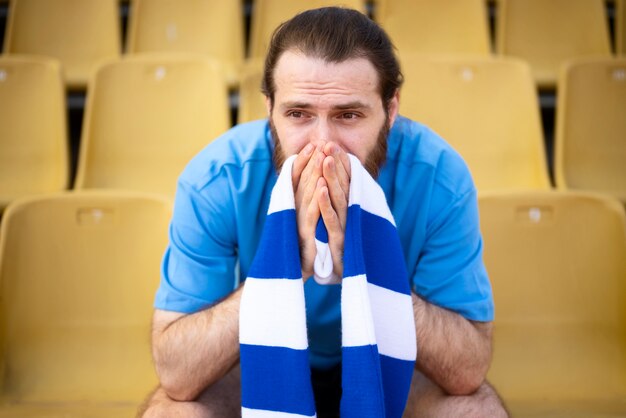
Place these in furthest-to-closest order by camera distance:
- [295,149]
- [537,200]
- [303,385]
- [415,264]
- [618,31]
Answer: [618,31] < [537,200] < [415,264] < [295,149] < [303,385]

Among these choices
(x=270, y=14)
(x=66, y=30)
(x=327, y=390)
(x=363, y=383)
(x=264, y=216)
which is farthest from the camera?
(x=66, y=30)

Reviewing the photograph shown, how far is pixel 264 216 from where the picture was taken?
4.15 ft

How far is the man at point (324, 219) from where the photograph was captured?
1.16 metres

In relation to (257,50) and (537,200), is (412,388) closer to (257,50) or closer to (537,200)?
(537,200)

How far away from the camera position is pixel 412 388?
1304mm

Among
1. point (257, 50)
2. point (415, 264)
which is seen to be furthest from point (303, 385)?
point (257, 50)

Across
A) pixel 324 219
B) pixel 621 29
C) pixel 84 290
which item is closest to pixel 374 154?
pixel 324 219

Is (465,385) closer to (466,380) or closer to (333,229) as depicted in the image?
(466,380)

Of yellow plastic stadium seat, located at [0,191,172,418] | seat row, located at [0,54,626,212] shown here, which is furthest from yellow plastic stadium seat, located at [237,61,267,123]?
yellow plastic stadium seat, located at [0,191,172,418]

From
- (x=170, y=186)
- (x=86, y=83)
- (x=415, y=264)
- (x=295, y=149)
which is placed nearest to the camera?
(x=295, y=149)

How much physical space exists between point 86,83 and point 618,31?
1977 mm

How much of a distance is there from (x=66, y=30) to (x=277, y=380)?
228cm

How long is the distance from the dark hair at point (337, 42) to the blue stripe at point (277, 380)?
1.42 feet

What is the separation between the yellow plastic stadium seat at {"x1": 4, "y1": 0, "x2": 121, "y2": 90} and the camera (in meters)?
2.91
